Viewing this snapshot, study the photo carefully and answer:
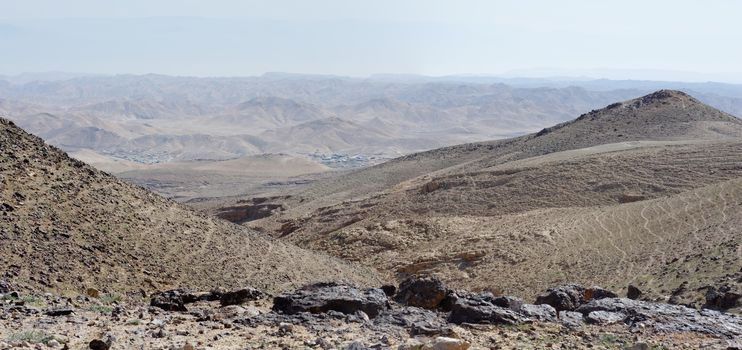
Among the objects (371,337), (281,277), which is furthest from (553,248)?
(371,337)

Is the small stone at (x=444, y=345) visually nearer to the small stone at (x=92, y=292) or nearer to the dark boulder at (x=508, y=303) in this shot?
the dark boulder at (x=508, y=303)

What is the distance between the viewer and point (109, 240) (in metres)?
14.7

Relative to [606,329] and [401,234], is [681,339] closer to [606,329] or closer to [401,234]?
[606,329]

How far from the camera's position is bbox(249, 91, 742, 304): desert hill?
18141 mm

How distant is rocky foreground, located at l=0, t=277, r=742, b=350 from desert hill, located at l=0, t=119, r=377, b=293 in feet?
5.10

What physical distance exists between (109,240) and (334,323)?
691cm

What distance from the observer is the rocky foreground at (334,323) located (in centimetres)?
834

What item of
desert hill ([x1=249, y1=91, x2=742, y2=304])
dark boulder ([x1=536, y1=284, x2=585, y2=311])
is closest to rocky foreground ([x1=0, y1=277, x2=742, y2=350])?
dark boulder ([x1=536, y1=284, x2=585, y2=311])

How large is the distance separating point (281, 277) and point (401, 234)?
31.4 feet

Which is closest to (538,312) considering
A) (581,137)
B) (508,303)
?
(508,303)

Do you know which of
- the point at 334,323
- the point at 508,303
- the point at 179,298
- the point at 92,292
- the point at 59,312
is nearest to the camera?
the point at 59,312

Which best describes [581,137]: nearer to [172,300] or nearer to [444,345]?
[172,300]

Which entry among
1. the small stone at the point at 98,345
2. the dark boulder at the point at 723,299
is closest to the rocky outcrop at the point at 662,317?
the dark boulder at the point at 723,299

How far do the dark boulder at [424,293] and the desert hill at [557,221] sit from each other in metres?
5.19
